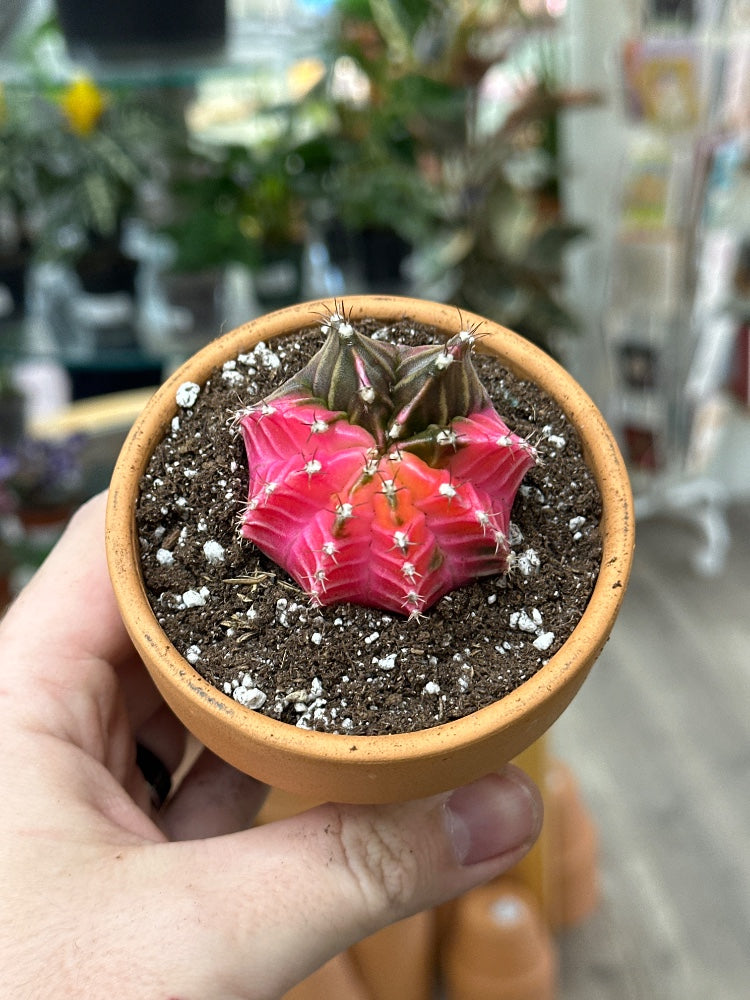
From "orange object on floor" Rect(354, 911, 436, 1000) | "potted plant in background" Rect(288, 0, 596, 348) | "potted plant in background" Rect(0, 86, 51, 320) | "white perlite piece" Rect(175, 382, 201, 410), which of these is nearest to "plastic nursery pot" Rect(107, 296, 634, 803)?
"white perlite piece" Rect(175, 382, 201, 410)

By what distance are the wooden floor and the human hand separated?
0.73 metres

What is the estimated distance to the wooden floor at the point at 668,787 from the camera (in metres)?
1.20

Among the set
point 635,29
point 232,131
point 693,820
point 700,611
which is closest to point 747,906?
point 693,820

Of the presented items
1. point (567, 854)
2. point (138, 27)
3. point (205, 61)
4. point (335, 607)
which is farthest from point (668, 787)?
point (138, 27)

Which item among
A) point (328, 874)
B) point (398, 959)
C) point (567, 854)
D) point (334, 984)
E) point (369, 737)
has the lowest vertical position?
point (567, 854)

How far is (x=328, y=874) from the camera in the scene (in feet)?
1.77

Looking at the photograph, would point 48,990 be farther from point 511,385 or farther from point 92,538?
point 511,385

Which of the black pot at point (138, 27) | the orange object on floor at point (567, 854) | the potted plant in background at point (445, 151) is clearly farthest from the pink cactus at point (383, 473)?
the black pot at point (138, 27)

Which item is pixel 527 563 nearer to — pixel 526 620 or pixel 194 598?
pixel 526 620

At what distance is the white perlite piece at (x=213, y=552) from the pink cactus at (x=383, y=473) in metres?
0.03

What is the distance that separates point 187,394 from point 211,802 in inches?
15.0

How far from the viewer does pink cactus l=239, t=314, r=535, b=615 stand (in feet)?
1.63

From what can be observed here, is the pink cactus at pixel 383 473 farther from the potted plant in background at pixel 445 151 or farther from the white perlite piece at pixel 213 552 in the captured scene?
the potted plant in background at pixel 445 151

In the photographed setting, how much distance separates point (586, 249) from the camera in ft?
6.46
